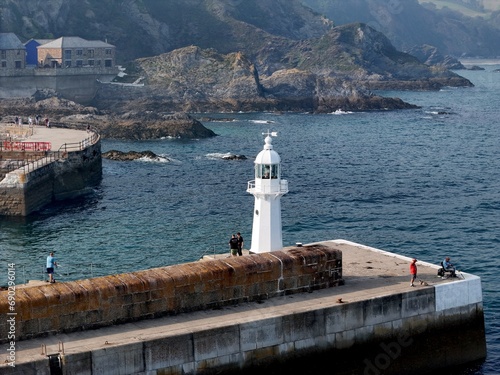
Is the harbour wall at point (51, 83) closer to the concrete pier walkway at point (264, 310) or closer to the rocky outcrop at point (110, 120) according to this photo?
the rocky outcrop at point (110, 120)

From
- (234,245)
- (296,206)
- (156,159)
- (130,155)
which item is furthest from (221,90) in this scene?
(234,245)

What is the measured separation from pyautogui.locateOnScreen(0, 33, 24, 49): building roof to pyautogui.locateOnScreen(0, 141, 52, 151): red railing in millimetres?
68569

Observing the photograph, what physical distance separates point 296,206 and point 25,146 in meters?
20.5

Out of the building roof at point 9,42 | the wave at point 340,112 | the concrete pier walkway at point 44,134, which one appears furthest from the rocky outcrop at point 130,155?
the building roof at point 9,42

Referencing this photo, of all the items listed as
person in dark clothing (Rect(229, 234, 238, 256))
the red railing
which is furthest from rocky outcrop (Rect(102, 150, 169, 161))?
person in dark clothing (Rect(229, 234, 238, 256))

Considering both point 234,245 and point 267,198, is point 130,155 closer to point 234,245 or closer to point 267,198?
point 234,245

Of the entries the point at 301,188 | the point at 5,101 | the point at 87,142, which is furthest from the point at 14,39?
the point at 301,188

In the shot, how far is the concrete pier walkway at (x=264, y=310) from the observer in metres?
27.7

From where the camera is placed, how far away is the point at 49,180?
66.1 m

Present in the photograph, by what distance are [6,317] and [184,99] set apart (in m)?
113

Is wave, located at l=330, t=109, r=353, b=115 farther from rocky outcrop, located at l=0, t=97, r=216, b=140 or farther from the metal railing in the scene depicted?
the metal railing

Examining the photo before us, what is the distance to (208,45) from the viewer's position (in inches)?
7530

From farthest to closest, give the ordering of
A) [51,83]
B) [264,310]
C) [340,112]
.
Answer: [340,112] < [51,83] < [264,310]

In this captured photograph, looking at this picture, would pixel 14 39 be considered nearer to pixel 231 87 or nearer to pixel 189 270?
pixel 231 87
